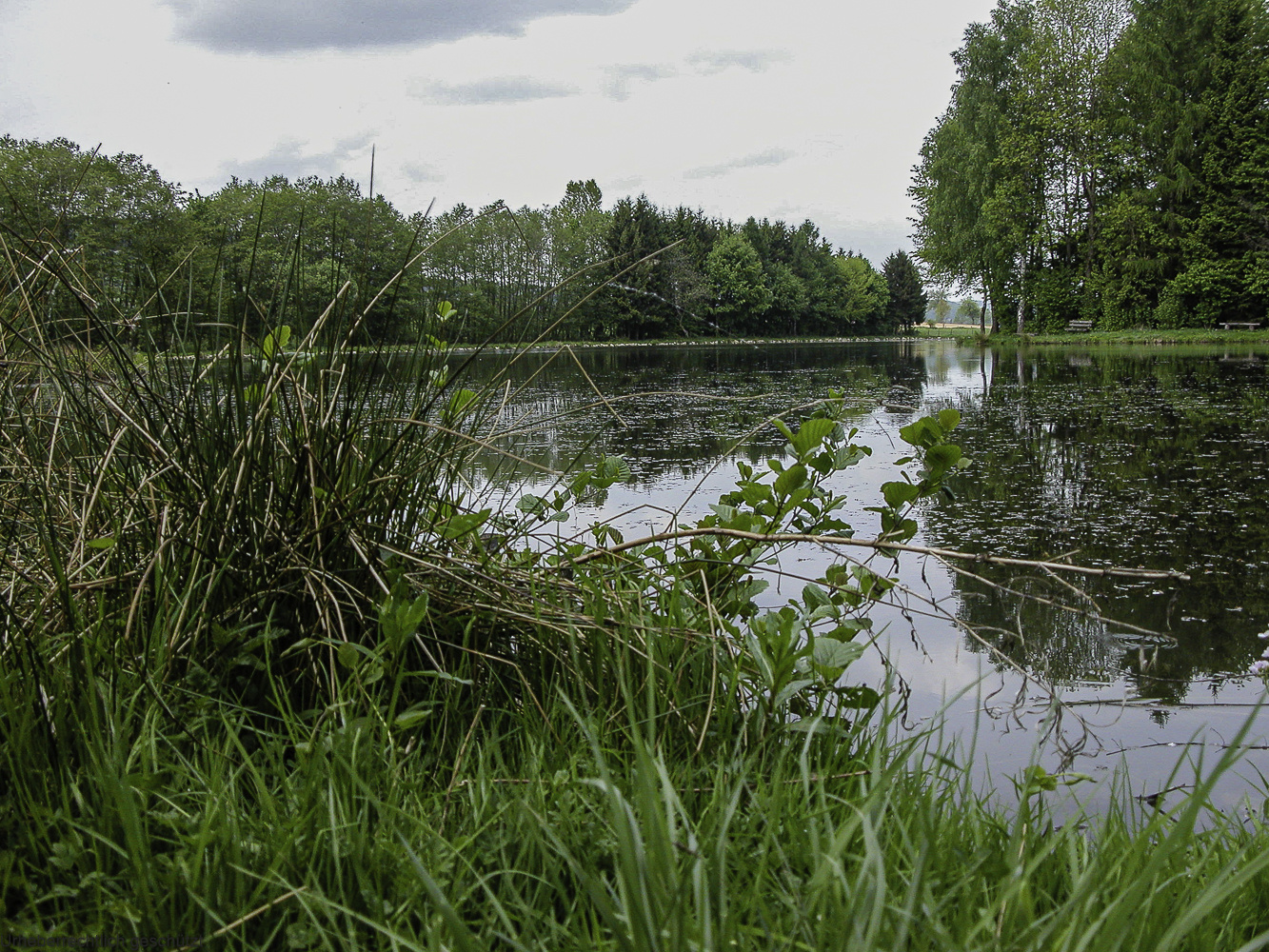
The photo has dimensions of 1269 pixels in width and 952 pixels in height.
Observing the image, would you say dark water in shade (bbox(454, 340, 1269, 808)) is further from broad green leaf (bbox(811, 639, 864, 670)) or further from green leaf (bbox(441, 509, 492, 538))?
green leaf (bbox(441, 509, 492, 538))

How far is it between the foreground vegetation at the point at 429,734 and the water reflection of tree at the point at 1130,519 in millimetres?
459

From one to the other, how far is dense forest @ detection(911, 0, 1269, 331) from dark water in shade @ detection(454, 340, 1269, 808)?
17248 mm

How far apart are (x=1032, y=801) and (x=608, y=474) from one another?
115 cm

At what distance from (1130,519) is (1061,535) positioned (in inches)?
20.4

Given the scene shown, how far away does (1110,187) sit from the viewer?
27.1m

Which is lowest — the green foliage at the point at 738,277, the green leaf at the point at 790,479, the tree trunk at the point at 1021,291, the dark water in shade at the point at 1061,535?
the dark water in shade at the point at 1061,535

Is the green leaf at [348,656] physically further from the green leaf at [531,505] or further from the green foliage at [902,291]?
the green foliage at [902,291]

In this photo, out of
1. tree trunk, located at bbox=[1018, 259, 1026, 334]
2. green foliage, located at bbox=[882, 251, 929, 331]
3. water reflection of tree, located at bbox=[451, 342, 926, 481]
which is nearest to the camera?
water reflection of tree, located at bbox=[451, 342, 926, 481]

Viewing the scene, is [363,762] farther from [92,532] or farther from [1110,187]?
[1110,187]

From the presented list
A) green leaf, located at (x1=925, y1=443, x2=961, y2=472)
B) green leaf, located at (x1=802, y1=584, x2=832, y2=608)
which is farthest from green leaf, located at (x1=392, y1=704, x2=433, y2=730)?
green leaf, located at (x1=925, y1=443, x2=961, y2=472)

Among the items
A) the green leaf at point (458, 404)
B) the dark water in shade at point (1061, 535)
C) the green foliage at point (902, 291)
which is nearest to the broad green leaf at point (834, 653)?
the dark water in shade at point (1061, 535)

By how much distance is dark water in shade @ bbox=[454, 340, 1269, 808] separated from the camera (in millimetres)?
2025

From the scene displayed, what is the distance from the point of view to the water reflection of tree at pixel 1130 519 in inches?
98.7

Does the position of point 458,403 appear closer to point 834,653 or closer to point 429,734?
point 429,734
